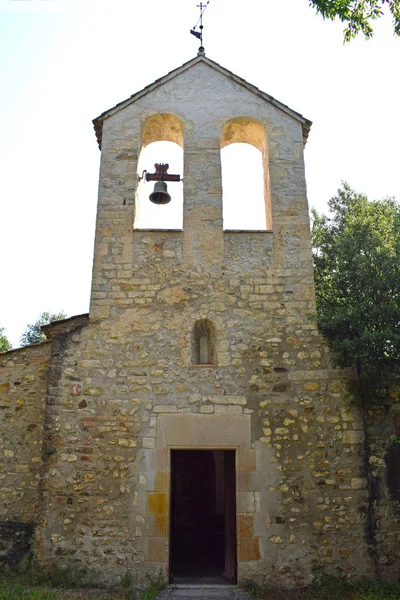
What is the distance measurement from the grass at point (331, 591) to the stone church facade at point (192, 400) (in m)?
0.15

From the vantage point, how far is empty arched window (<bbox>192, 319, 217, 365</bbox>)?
7.58m

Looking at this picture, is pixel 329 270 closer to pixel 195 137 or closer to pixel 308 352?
pixel 308 352

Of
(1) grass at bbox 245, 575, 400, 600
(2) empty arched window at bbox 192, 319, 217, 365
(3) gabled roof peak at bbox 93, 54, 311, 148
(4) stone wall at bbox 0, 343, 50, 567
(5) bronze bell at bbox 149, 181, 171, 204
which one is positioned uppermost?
(3) gabled roof peak at bbox 93, 54, 311, 148

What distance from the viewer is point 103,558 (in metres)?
6.54

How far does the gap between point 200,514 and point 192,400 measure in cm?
694

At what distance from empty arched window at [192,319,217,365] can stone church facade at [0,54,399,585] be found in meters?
0.03

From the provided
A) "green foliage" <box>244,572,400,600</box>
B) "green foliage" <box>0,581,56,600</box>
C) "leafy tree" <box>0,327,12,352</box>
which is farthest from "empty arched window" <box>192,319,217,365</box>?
"leafy tree" <box>0,327,12,352</box>

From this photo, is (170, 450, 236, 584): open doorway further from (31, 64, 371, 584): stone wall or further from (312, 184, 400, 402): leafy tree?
(312, 184, 400, 402): leafy tree

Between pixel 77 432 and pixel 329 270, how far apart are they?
4.83 m

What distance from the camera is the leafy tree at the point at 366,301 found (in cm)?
688

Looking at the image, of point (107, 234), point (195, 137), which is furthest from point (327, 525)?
point (195, 137)

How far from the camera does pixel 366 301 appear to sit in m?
7.16

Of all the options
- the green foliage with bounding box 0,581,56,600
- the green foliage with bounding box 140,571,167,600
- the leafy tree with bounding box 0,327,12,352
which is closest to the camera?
the green foliage with bounding box 0,581,56,600

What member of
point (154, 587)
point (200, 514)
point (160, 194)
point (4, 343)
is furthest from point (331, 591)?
point (4, 343)
